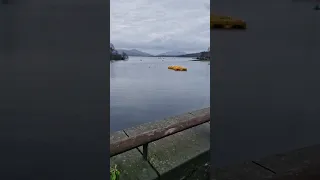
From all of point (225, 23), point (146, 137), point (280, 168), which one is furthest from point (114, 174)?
point (225, 23)

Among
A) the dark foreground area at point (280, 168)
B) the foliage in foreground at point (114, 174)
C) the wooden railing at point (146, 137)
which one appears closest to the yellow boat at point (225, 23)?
the wooden railing at point (146, 137)

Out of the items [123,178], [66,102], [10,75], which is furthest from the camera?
[123,178]

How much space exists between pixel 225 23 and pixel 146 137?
38.8 inches

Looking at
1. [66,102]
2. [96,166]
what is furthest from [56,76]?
[96,166]

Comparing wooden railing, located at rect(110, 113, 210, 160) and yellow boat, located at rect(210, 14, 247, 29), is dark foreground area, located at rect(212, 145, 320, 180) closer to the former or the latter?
wooden railing, located at rect(110, 113, 210, 160)

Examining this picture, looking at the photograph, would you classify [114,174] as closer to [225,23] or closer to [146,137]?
[146,137]

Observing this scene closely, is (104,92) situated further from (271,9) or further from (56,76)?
(271,9)

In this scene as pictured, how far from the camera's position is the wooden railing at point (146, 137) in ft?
5.50

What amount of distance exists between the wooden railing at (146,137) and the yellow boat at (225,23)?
0.75 metres

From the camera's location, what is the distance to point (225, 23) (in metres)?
2.03

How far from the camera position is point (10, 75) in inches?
48.8

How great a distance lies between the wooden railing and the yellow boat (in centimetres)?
75

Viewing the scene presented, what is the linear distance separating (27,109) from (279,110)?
1.85 metres

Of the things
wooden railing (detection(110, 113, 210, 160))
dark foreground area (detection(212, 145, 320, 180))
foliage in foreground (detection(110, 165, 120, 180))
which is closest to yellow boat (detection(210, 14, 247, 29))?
wooden railing (detection(110, 113, 210, 160))
